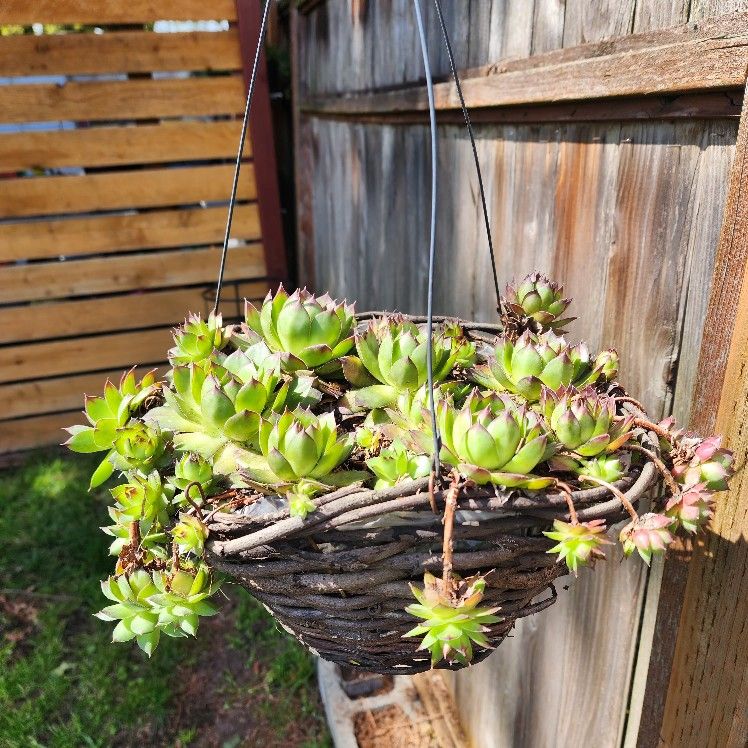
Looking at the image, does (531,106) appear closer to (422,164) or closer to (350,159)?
(422,164)

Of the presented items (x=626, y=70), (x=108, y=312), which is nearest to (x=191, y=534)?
(x=626, y=70)

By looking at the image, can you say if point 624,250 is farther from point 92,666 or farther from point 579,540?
point 92,666

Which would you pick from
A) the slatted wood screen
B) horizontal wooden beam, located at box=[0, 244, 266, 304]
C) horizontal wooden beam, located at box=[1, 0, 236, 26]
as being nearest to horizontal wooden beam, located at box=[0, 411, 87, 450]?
the slatted wood screen

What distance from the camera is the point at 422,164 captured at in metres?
2.12

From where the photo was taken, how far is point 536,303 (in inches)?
41.9

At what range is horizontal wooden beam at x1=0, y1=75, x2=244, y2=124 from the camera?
3064 millimetres

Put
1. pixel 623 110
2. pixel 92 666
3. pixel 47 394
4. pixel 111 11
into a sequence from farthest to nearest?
pixel 47 394, pixel 111 11, pixel 92 666, pixel 623 110

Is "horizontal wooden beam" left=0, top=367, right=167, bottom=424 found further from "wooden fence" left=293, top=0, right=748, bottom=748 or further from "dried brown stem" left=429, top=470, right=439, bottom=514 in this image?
"dried brown stem" left=429, top=470, right=439, bottom=514

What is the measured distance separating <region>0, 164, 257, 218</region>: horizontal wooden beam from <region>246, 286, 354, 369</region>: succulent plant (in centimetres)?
252

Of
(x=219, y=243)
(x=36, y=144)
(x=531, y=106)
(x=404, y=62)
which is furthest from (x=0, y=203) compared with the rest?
(x=531, y=106)

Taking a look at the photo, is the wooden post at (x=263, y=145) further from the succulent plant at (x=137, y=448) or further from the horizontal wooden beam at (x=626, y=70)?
the succulent plant at (x=137, y=448)

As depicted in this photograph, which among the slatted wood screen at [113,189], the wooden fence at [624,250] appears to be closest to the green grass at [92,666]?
the wooden fence at [624,250]

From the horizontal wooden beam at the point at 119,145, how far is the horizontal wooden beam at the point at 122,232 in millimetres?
271

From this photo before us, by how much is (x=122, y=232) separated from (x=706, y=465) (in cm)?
320
